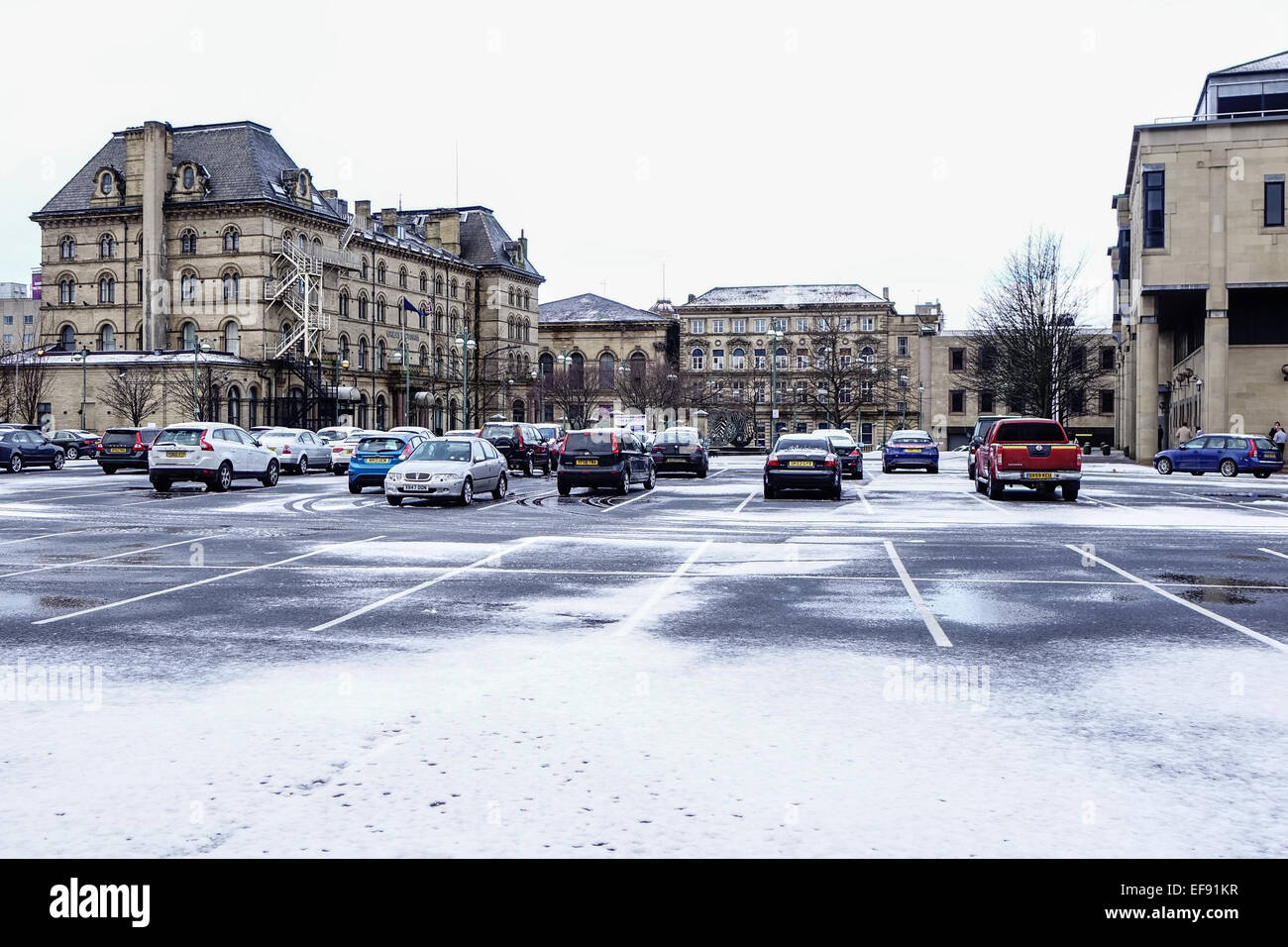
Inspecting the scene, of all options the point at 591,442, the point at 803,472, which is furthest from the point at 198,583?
the point at 803,472

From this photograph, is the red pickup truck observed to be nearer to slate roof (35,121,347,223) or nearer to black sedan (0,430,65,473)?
black sedan (0,430,65,473)

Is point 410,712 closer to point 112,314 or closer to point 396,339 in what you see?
point 112,314

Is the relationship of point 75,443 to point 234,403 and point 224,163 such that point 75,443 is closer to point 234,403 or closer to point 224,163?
point 234,403

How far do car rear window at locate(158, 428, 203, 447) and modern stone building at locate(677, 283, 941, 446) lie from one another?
83.8 metres

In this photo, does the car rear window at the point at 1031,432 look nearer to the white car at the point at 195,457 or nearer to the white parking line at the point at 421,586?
the white parking line at the point at 421,586

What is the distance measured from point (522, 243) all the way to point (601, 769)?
331ft

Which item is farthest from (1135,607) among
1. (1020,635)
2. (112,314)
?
(112,314)

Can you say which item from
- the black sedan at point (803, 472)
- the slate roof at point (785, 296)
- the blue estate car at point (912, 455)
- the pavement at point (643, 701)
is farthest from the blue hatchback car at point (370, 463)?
the slate roof at point (785, 296)

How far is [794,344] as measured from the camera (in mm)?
120375

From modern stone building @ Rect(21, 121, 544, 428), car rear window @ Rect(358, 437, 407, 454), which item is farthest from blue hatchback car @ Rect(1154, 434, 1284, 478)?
modern stone building @ Rect(21, 121, 544, 428)

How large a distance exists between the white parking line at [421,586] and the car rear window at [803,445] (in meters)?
12.8

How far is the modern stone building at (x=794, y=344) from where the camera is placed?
117 m

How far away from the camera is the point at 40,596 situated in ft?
39.7

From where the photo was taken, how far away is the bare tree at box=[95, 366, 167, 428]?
67.1 m
